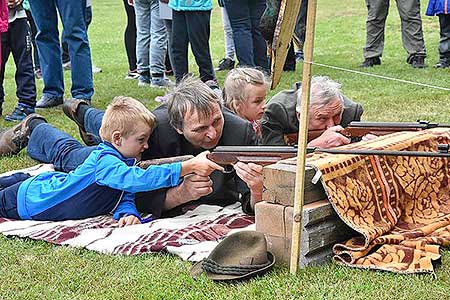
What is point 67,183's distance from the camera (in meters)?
4.11

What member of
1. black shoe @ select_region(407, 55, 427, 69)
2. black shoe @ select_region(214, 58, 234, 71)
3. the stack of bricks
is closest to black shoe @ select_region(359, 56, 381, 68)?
black shoe @ select_region(407, 55, 427, 69)

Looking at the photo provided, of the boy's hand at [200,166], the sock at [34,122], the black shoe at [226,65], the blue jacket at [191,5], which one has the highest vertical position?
the blue jacket at [191,5]

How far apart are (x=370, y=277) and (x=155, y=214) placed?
149 centimetres

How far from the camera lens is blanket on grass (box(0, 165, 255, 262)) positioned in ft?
11.5

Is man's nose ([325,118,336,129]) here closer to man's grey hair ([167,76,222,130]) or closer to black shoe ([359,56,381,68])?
man's grey hair ([167,76,222,130])

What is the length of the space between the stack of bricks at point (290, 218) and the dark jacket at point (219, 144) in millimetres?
788

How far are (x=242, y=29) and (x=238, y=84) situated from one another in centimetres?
301

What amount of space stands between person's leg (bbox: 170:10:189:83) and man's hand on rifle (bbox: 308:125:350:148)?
11.5 ft

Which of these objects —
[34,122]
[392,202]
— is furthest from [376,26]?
[392,202]

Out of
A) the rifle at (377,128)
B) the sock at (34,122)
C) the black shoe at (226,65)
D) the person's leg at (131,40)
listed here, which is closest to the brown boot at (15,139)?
the sock at (34,122)

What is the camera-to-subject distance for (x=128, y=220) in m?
3.97

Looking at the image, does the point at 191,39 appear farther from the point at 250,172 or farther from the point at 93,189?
the point at 250,172

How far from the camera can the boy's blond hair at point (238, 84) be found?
4.58 meters

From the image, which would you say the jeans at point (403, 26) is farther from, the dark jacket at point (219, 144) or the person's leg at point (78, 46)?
the dark jacket at point (219, 144)
